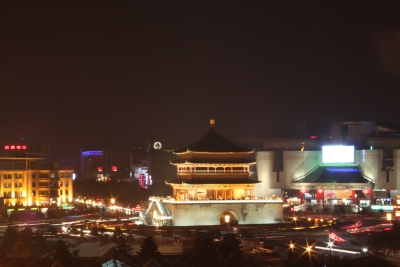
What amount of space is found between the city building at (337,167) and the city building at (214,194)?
17204 mm

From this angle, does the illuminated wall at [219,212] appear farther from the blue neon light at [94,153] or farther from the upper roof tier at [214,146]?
the blue neon light at [94,153]

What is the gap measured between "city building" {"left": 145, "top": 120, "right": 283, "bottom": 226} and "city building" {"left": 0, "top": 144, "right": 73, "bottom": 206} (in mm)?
23335

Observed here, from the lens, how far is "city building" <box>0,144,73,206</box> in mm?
78438

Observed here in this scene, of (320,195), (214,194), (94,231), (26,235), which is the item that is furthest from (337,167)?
(26,235)

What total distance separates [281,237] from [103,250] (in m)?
11.7

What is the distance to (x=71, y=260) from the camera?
39.4m

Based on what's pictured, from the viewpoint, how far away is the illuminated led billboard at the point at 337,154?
266 feet

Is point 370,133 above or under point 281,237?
above

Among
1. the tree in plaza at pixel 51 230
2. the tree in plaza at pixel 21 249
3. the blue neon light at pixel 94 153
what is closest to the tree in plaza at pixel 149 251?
the tree in plaza at pixel 21 249

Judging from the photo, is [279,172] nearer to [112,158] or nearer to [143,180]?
[143,180]

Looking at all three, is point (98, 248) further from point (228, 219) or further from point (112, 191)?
point (112, 191)

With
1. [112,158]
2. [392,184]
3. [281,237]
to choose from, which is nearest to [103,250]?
[281,237]

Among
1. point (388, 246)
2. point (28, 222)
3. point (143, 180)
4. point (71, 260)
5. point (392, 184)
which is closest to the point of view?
point (71, 260)

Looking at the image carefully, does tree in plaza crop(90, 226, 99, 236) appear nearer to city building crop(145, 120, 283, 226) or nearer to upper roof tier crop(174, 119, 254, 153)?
city building crop(145, 120, 283, 226)
